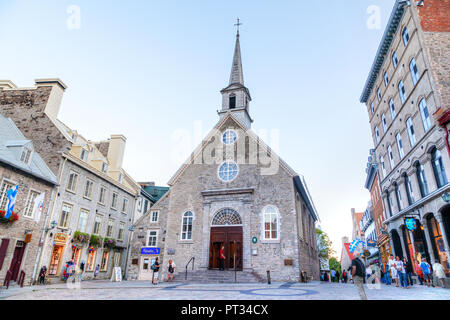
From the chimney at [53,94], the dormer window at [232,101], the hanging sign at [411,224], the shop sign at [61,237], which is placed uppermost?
the dormer window at [232,101]

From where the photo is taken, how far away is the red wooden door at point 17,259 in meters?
17.3

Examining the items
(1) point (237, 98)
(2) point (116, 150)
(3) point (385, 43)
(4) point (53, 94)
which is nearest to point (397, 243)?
(3) point (385, 43)

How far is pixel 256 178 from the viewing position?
2219 centimetres

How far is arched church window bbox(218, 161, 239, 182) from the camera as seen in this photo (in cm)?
2314

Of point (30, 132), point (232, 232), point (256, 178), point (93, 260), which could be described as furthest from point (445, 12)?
point (93, 260)

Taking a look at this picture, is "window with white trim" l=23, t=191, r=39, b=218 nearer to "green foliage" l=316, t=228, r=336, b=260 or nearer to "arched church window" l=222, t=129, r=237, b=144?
"arched church window" l=222, t=129, r=237, b=144

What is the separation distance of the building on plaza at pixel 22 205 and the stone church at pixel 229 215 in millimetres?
7709

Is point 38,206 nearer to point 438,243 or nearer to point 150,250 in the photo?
point 150,250

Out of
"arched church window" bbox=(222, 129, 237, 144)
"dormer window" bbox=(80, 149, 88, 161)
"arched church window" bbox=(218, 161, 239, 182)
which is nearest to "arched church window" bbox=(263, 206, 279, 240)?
"arched church window" bbox=(218, 161, 239, 182)

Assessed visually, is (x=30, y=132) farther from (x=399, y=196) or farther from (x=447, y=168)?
(x=399, y=196)

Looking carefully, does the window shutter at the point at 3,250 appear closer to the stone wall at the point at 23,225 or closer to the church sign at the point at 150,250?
the stone wall at the point at 23,225

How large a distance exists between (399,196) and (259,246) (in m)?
11.9

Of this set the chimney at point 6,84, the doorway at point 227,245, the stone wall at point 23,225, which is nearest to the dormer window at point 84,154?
the stone wall at point 23,225

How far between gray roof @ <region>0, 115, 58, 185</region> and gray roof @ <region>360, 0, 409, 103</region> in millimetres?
26228
